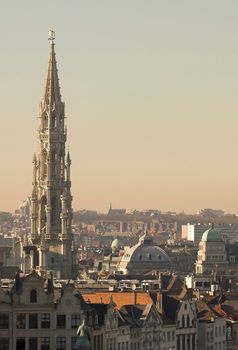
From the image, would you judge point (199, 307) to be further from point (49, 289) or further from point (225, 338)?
point (49, 289)

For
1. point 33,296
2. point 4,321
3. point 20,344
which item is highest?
point 33,296

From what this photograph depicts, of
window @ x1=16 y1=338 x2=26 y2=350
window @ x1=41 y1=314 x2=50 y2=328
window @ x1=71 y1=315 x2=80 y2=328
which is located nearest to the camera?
window @ x1=16 y1=338 x2=26 y2=350

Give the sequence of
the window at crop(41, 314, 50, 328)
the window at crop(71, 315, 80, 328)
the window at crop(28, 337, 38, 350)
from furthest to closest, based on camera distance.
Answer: the window at crop(71, 315, 80, 328) → the window at crop(41, 314, 50, 328) → the window at crop(28, 337, 38, 350)

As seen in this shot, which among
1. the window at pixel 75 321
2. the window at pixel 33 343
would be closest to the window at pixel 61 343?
the window at pixel 75 321

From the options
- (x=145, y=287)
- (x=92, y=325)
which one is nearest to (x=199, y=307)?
(x=145, y=287)

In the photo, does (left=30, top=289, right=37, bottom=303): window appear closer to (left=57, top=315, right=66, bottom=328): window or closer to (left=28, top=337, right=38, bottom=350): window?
(left=57, top=315, right=66, bottom=328): window

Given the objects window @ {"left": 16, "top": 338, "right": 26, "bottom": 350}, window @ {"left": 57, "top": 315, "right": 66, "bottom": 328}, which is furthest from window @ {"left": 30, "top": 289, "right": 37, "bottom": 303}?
window @ {"left": 16, "top": 338, "right": 26, "bottom": 350}

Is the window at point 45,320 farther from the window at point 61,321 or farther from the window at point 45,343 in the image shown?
the window at point 45,343

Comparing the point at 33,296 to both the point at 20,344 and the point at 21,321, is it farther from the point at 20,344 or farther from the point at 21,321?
the point at 20,344

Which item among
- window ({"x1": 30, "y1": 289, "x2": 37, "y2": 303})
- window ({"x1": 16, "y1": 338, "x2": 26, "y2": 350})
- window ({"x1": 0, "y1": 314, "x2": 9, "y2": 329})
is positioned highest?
window ({"x1": 30, "y1": 289, "x2": 37, "y2": 303})

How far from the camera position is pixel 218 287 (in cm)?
17800

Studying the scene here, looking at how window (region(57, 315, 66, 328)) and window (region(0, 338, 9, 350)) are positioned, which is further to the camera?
window (region(57, 315, 66, 328))

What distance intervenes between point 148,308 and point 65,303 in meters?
11.1

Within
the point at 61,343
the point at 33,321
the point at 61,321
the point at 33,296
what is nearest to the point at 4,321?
the point at 33,321
